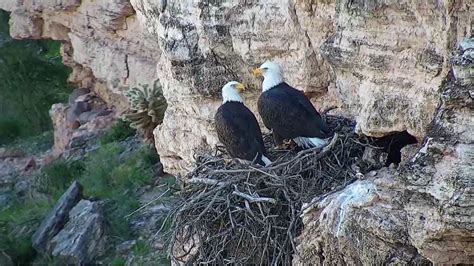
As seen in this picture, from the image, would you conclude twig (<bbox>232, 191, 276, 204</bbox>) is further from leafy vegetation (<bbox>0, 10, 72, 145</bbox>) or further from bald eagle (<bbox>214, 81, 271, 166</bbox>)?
leafy vegetation (<bbox>0, 10, 72, 145</bbox>)

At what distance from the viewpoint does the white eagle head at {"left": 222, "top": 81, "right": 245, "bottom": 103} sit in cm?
587

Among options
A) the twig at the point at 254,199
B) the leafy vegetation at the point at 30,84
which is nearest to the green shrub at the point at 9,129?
the leafy vegetation at the point at 30,84

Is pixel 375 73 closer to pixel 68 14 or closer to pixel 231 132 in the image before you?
pixel 231 132

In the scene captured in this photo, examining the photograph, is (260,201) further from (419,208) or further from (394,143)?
(419,208)

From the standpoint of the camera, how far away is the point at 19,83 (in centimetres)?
1820

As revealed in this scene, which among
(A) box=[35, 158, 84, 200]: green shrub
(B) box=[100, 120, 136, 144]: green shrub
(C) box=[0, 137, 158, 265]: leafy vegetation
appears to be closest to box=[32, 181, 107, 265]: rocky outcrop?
(C) box=[0, 137, 158, 265]: leafy vegetation


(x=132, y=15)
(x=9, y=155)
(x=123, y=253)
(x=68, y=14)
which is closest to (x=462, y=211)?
(x=123, y=253)

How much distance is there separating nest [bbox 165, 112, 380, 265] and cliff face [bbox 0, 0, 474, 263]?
12.0 inches

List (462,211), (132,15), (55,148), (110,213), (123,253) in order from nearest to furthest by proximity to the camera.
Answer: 1. (462,211)
2. (123,253)
3. (110,213)
4. (132,15)
5. (55,148)

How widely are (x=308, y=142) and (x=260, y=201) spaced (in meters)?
0.74

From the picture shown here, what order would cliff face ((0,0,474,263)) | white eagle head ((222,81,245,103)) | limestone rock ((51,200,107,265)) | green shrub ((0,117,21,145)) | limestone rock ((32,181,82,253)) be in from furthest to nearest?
green shrub ((0,117,21,145)), limestone rock ((32,181,82,253)), limestone rock ((51,200,107,265)), white eagle head ((222,81,245,103)), cliff face ((0,0,474,263))

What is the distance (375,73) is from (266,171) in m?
0.85

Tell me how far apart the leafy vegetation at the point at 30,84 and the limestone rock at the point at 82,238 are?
21.7 ft

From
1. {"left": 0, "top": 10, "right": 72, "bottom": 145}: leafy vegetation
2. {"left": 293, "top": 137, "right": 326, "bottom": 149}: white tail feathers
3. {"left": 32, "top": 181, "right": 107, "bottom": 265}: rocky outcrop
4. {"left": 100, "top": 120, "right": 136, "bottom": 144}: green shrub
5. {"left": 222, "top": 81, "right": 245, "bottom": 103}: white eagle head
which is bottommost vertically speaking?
{"left": 0, "top": 10, "right": 72, "bottom": 145}: leafy vegetation
